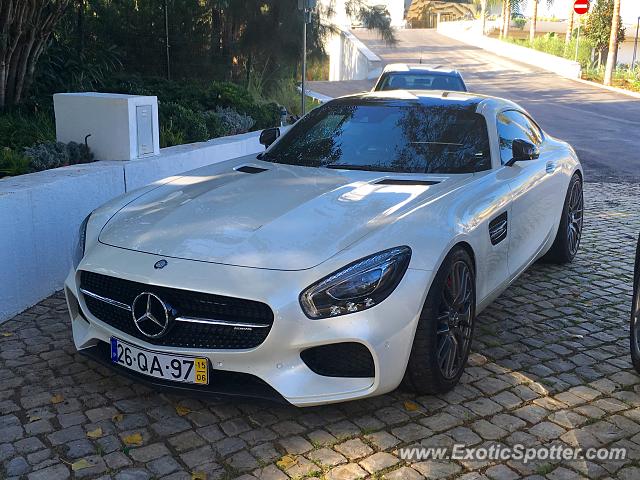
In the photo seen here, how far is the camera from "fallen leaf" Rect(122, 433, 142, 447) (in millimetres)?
3307

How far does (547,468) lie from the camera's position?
3.13 metres

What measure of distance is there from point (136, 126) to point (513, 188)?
362 cm

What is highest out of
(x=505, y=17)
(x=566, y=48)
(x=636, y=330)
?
(x=505, y=17)

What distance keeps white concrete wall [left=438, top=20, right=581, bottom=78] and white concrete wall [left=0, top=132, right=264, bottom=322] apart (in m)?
32.9

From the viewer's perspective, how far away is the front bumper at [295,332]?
10.4 feet

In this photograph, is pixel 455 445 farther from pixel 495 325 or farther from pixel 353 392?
pixel 495 325

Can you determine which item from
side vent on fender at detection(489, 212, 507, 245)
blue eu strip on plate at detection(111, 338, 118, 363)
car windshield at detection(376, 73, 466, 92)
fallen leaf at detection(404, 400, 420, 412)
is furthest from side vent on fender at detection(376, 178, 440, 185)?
car windshield at detection(376, 73, 466, 92)

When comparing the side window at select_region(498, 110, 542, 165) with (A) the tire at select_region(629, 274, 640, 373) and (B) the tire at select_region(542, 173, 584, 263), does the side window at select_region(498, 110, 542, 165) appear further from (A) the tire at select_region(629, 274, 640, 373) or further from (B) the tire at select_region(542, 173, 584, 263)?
(A) the tire at select_region(629, 274, 640, 373)

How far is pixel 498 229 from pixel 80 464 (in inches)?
105

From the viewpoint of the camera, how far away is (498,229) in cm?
436

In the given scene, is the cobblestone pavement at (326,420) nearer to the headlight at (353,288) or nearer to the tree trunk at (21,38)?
the headlight at (353,288)

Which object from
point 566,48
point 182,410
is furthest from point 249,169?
point 566,48

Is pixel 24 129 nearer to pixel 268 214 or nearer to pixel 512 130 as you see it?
pixel 268 214

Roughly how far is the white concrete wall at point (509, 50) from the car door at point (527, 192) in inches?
1253
